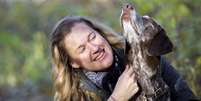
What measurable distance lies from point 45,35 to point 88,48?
22.0 ft

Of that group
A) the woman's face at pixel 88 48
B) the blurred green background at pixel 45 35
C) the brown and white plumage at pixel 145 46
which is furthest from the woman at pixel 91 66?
the blurred green background at pixel 45 35

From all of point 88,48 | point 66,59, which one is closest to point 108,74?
point 88,48

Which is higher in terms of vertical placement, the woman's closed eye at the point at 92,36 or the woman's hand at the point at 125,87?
the woman's closed eye at the point at 92,36

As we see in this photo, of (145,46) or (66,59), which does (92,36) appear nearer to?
(66,59)

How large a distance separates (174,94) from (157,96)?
31cm

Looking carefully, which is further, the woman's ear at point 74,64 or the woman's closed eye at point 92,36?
the woman's ear at point 74,64

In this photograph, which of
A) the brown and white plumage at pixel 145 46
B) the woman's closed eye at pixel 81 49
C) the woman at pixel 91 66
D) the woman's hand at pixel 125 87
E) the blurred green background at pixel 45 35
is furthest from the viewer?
the blurred green background at pixel 45 35

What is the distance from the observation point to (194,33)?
23.6 feet

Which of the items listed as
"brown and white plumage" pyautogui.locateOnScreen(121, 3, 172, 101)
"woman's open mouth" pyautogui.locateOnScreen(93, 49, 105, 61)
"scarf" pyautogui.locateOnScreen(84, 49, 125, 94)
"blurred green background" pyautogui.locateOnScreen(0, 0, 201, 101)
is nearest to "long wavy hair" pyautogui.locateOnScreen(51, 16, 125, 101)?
"scarf" pyautogui.locateOnScreen(84, 49, 125, 94)

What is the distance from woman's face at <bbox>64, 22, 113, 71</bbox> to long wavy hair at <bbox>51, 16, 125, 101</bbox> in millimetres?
52

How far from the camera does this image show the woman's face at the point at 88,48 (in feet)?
15.7

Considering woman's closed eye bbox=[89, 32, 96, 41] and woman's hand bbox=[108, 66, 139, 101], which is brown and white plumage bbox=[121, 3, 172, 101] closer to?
woman's hand bbox=[108, 66, 139, 101]

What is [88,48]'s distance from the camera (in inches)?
190

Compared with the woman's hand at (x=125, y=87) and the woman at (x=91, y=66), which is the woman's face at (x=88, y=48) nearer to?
the woman at (x=91, y=66)
